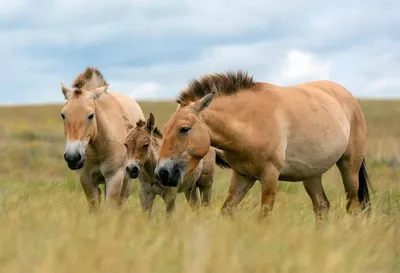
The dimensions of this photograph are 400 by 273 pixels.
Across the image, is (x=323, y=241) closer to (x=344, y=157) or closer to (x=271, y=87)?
(x=271, y=87)

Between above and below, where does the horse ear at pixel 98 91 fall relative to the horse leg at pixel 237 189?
above

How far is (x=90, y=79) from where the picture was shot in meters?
9.98

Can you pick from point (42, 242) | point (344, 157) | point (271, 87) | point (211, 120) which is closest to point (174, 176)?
point (211, 120)

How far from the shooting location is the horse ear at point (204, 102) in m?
7.55

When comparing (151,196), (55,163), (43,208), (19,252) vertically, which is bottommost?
(55,163)

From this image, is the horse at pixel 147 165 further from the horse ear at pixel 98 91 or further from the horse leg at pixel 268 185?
the horse leg at pixel 268 185

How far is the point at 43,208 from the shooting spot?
6.55 meters

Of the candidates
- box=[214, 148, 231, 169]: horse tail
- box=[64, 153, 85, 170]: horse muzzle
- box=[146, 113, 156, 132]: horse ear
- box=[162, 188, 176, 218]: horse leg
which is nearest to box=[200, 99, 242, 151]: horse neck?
box=[146, 113, 156, 132]: horse ear

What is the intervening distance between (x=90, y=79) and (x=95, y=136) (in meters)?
1.35

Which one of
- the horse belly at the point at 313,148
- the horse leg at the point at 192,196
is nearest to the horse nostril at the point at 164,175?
the horse belly at the point at 313,148

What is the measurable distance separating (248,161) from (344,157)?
104 inches

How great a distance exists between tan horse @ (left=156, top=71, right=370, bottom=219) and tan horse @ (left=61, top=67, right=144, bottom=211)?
51.6 inches

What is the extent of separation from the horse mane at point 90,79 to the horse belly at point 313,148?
3057 millimetres

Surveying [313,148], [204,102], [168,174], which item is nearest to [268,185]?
[313,148]
